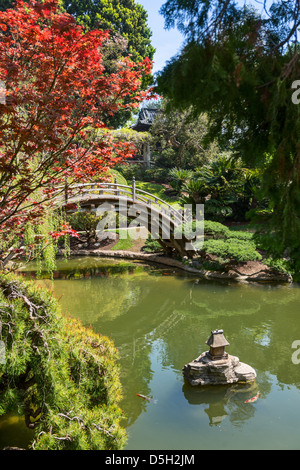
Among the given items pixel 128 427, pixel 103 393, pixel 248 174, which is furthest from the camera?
pixel 248 174

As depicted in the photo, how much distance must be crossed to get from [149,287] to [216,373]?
213 inches

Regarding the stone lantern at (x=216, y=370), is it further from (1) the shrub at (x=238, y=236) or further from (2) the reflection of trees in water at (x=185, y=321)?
(1) the shrub at (x=238, y=236)

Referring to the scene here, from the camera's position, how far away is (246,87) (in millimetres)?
2428

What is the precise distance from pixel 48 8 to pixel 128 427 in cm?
442

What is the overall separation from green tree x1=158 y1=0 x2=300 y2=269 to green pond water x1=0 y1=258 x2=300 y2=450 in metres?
2.66

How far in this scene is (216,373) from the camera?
5.13m

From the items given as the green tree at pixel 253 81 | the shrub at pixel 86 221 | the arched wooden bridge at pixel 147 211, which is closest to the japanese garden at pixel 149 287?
the green tree at pixel 253 81

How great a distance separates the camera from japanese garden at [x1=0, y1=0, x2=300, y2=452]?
2479 mm

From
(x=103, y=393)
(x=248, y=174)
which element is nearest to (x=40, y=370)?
(x=103, y=393)

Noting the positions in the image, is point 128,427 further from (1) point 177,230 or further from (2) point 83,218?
(2) point 83,218

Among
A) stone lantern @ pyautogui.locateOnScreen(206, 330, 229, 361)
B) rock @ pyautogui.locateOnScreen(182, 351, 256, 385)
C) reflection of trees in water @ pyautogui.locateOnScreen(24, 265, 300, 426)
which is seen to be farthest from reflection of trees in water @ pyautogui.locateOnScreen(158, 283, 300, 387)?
stone lantern @ pyautogui.locateOnScreen(206, 330, 229, 361)

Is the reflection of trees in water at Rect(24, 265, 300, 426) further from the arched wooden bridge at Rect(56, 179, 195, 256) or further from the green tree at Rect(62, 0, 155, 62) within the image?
the green tree at Rect(62, 0, 155, 62)

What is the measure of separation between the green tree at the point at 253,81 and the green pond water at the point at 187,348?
105 inches
